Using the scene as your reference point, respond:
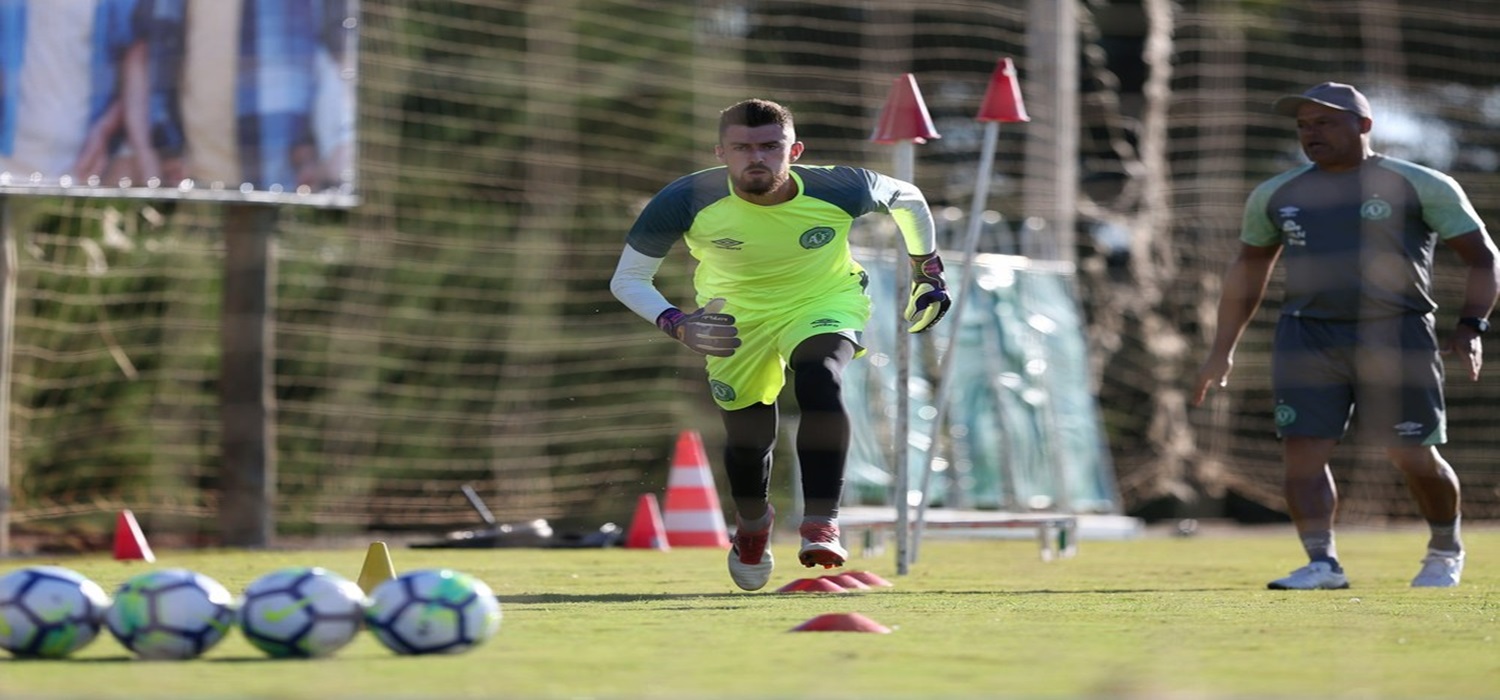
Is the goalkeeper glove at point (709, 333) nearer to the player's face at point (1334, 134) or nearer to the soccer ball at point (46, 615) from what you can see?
the player's face at point (1334, 134)

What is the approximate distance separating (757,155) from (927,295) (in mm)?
810

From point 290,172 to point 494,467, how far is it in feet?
17.6

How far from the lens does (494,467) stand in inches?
625

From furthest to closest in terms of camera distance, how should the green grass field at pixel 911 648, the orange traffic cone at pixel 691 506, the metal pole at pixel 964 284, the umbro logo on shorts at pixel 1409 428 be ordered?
1. the orange traffic cone at pixel 691 506
2. the metal pole at pixel 964 284
3. the umbro logo on shorts at pixel 1409 428
4. the green grass field at pixel 911 648

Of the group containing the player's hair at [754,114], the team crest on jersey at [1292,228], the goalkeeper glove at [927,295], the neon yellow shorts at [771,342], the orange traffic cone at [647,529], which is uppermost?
the player's hair at [754,114]

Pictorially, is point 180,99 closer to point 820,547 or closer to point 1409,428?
point 820,547

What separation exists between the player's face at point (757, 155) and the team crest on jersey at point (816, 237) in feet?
0.67

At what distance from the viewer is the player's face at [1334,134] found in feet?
24.2

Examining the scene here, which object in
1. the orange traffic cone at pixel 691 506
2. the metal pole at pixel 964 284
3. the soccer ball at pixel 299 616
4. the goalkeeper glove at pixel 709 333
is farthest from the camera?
the orange traffic cone at pixel 691 506

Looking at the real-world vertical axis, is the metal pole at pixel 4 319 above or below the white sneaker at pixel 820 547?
above

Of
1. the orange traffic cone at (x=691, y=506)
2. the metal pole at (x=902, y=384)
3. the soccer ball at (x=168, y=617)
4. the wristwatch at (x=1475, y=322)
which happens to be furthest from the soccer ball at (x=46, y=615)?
the orange traffic cone at (x=691, y=506)

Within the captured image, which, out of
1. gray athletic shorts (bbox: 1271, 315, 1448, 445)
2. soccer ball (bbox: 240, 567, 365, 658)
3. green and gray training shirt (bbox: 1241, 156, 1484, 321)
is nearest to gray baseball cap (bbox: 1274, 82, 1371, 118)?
green and gray training shirt (bbox: 1241, 156, 1484, 321)

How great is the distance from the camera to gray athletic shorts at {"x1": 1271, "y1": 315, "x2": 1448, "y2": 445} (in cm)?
744

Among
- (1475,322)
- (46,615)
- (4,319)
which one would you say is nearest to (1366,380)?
(1475,322)
